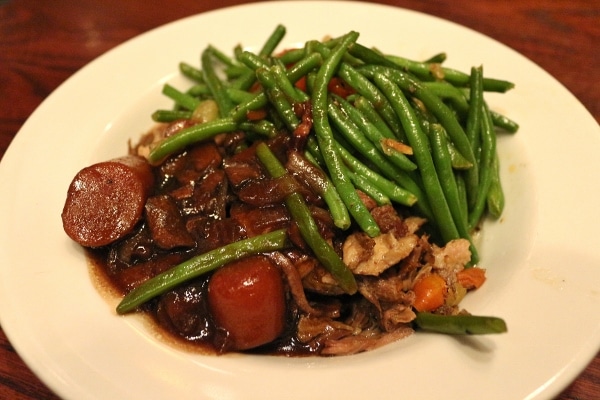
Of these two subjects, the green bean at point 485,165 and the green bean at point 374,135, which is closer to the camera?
the green bean at point 374,135

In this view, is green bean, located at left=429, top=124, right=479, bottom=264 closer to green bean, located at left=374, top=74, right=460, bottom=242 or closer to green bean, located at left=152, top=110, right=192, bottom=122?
green bean, located at left=374, top=74, right=460, bottom=242

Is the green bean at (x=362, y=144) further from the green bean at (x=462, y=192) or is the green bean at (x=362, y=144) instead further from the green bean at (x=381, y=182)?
the green bean at (x=462, y=192)

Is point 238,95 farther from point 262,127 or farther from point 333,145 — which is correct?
point 333,145

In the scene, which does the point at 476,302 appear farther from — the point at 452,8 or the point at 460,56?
the point at 452,8

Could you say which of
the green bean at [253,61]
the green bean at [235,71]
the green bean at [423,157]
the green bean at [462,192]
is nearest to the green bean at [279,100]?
the green bean at [253,61]

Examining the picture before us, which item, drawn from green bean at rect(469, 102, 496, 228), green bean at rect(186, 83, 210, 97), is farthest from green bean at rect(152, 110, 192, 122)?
green bean at rect(469, 102, 496, 228)

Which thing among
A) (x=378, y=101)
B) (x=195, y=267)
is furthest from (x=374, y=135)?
(x=195, y=267)
